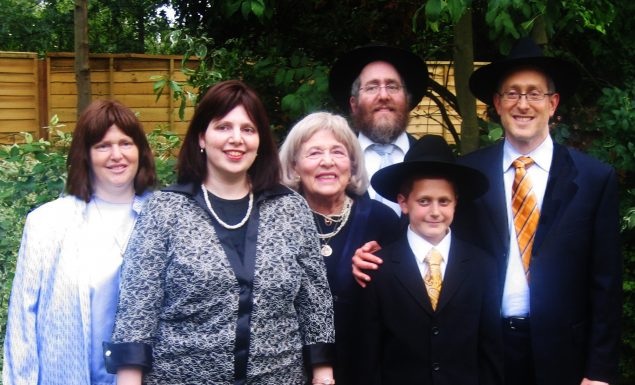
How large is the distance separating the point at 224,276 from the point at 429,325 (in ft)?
2.84

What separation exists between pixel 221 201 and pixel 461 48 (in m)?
2.94

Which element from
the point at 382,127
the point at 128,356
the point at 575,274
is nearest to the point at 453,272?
the point at 575,274

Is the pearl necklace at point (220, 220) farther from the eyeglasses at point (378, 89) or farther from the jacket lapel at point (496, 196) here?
the eyeglasses at point (378, 89)

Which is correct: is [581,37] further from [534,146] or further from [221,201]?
[221,201]

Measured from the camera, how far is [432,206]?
3.07 metres

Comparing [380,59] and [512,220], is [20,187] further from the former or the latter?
[512,220]

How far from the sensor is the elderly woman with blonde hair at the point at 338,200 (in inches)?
127

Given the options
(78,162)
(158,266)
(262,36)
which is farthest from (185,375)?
(262,36)

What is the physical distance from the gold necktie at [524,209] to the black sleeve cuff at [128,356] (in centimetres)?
158

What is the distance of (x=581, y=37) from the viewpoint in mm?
6000

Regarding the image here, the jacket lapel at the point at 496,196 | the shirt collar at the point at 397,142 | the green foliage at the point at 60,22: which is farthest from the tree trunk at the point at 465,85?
the green foliage at the point at 60,22

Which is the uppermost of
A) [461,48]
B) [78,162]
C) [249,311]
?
[461,48]

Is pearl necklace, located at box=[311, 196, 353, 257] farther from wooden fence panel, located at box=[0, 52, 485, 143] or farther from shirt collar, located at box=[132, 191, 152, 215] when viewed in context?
wooden fence panel, located at box=[0, 52, 485, 143]

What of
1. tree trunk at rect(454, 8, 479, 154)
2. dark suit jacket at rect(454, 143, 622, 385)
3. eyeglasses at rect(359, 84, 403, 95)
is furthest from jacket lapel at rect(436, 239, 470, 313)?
tree trunk at rect(454, 8, 479, 154)
